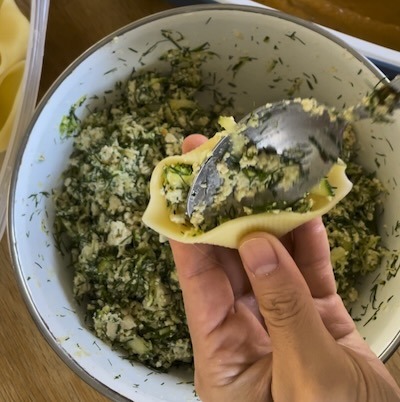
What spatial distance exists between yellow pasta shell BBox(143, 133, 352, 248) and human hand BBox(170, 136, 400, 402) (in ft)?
0.07

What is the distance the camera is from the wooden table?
0.98 metres

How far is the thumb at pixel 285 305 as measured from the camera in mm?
663

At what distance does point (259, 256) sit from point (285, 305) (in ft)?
0.20

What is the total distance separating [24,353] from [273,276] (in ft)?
1.62

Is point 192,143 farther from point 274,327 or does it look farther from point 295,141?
point 274,327

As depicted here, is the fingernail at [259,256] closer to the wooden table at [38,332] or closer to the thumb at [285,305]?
the thumb at [285,305]

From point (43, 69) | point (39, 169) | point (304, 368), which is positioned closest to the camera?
point (304, 368)

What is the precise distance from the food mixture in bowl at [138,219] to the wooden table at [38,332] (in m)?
0.12

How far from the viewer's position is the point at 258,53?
3.16ft

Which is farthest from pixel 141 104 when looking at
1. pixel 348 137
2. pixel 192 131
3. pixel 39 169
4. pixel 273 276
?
pixel 273 276

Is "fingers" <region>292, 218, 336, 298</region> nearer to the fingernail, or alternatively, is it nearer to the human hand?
the human hand

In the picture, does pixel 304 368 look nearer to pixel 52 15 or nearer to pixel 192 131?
pixel 192 131

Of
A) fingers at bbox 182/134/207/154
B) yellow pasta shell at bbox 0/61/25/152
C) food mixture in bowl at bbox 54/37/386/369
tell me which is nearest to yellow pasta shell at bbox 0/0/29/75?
yellow pasta shell at bbox 0/61/25/152

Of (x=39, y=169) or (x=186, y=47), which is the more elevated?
(x=186, y=47)
